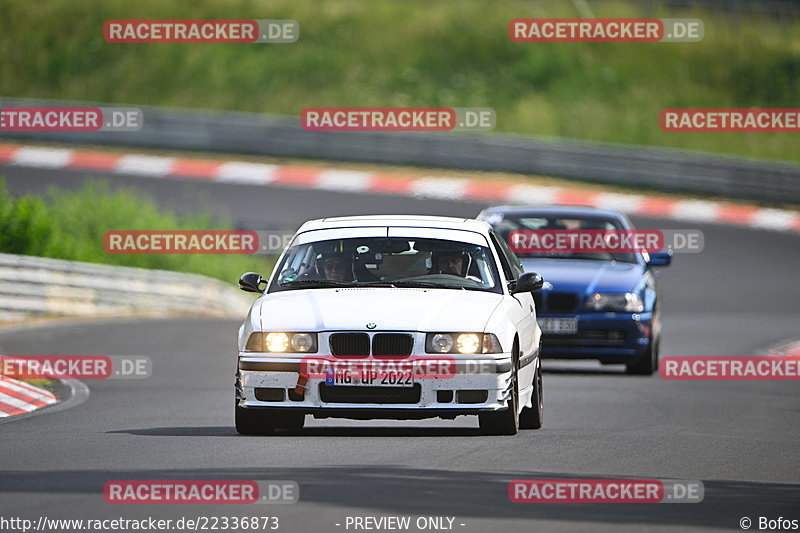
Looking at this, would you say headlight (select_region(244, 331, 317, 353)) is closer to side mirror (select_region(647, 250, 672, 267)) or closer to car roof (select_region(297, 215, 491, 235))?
car roof (select_region(297, 215, 491, 235))

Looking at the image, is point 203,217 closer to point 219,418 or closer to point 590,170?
point 590,170

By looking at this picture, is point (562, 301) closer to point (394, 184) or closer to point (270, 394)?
point (270, 394)

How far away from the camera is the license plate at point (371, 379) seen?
37.3ft

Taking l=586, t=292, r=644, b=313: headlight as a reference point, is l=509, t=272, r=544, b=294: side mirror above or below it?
below

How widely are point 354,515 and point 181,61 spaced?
44741 mm

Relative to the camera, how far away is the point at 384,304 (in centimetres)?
1165

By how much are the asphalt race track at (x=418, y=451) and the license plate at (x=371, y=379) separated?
0.38 meters

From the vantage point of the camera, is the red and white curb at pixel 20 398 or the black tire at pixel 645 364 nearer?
the red and white curb at pixel 20 398

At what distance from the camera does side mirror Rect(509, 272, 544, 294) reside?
1252 centimetres

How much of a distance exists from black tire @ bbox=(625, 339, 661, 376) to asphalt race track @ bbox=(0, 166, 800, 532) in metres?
0.21

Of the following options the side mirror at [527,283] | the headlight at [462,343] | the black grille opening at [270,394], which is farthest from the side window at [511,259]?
the black grille opening at [270,394]

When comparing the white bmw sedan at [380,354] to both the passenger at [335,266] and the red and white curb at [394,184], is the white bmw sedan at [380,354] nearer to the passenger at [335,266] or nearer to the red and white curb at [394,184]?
the passenger at [335,266]

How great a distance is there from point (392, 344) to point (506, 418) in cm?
95


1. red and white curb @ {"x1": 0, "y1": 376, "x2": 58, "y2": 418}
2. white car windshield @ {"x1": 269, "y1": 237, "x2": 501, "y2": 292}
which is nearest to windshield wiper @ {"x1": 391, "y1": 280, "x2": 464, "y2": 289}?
white car windshield @ {"x1": 269, "y1": 237, "x2": 501, "y2": 292}
